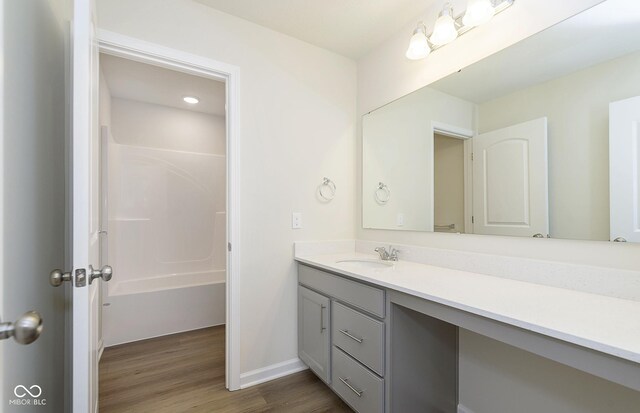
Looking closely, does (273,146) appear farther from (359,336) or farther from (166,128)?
(166,128)

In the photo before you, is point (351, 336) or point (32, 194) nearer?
point (32, 194)

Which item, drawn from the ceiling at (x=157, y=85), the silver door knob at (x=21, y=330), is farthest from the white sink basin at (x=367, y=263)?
the ceiling at (x=157, y=85)

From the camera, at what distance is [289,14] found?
1841 millimetres

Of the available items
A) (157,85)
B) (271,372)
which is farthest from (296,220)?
(157,85)

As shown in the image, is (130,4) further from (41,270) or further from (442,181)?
(442,181)

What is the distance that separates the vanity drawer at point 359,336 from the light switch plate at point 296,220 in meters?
0.66

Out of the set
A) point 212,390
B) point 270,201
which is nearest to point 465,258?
point 270,201

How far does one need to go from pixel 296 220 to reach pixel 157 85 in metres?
1.90

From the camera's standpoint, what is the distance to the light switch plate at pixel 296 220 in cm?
209

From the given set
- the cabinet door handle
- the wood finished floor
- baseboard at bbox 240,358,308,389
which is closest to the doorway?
the wood finished floor

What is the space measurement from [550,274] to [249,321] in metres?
1.70

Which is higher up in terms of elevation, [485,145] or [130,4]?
[130,4]

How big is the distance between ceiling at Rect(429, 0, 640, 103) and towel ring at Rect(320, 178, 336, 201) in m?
1.05

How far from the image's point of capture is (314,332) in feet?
6.12
